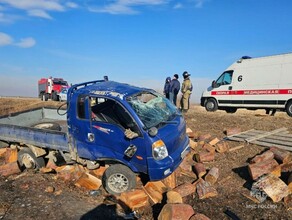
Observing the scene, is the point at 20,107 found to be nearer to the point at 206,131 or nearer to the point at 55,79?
the point at 55,79

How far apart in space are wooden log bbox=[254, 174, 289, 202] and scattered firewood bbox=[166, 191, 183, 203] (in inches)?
57.7

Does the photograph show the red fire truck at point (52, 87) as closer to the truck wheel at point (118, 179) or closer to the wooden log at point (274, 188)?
the truck wheel at point (118, 179)

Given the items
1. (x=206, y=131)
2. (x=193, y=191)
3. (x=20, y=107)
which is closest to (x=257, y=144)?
(x=206, y=131)

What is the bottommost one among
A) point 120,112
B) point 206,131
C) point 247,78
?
point 206,131

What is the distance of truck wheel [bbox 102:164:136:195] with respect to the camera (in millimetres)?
5516

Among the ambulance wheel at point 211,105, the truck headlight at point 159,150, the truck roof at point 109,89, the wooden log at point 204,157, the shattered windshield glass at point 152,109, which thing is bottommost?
the wooden log at point 204,157

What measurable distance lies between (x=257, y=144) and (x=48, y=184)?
18.3 feet

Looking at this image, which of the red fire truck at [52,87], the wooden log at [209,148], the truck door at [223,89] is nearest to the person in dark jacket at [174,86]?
the truck door at [223,89]

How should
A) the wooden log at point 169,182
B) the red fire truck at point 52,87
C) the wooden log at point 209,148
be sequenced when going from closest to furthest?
the wooden log at point 169,182
the wooden log at point 209,148
the red fire truck at point 52,87

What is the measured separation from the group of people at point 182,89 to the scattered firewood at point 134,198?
8439 millimetres

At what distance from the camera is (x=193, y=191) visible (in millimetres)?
5723

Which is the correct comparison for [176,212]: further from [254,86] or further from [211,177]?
[254,86]

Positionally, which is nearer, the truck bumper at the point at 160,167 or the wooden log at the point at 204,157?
the truck bumper at the point at 160,167

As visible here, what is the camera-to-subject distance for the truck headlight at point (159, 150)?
5.18 metres
